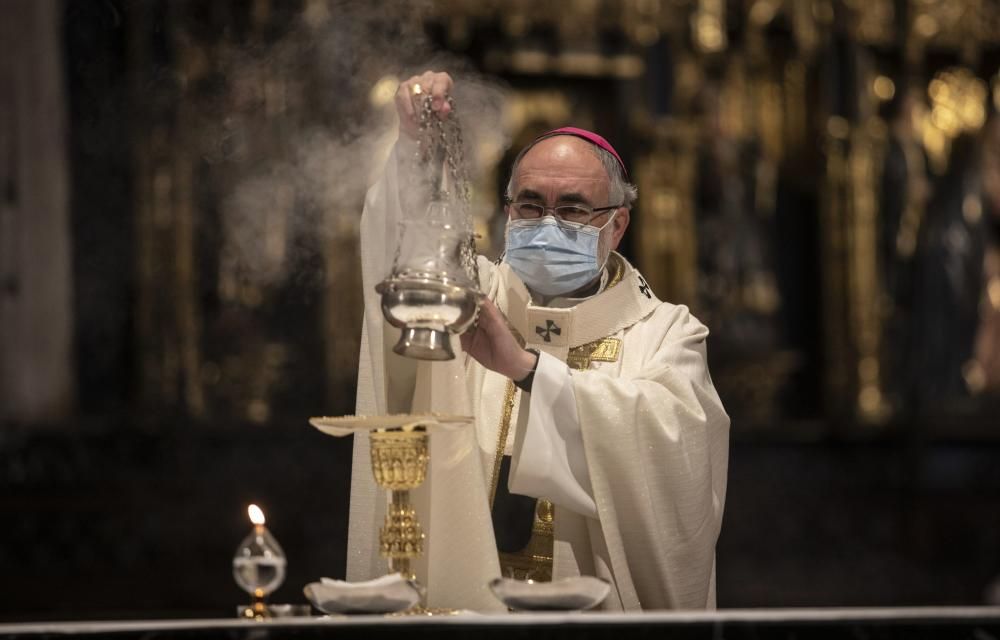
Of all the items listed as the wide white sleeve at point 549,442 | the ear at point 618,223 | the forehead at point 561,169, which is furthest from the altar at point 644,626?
the ear at point 618,223

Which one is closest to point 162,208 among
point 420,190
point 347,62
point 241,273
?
point 241,273

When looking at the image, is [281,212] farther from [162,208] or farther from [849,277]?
[849,277]

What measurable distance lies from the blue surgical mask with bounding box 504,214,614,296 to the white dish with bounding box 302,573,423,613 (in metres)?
1.23

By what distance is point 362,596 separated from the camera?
2.54 m

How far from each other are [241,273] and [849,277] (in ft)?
10.5

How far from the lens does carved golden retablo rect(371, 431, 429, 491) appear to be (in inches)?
110

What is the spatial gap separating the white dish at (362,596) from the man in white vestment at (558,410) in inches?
22.7

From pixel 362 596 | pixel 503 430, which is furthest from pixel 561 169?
pixel 362 596

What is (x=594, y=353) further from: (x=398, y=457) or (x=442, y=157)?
(x=398, y=457)

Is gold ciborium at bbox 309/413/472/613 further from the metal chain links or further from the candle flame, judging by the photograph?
the metal chain links

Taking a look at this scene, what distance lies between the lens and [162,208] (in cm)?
699

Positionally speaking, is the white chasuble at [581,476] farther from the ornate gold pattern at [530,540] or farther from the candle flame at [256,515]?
the candle flame at [256,515]

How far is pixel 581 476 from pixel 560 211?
0.69 metres

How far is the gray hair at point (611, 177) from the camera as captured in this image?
3.74 m
